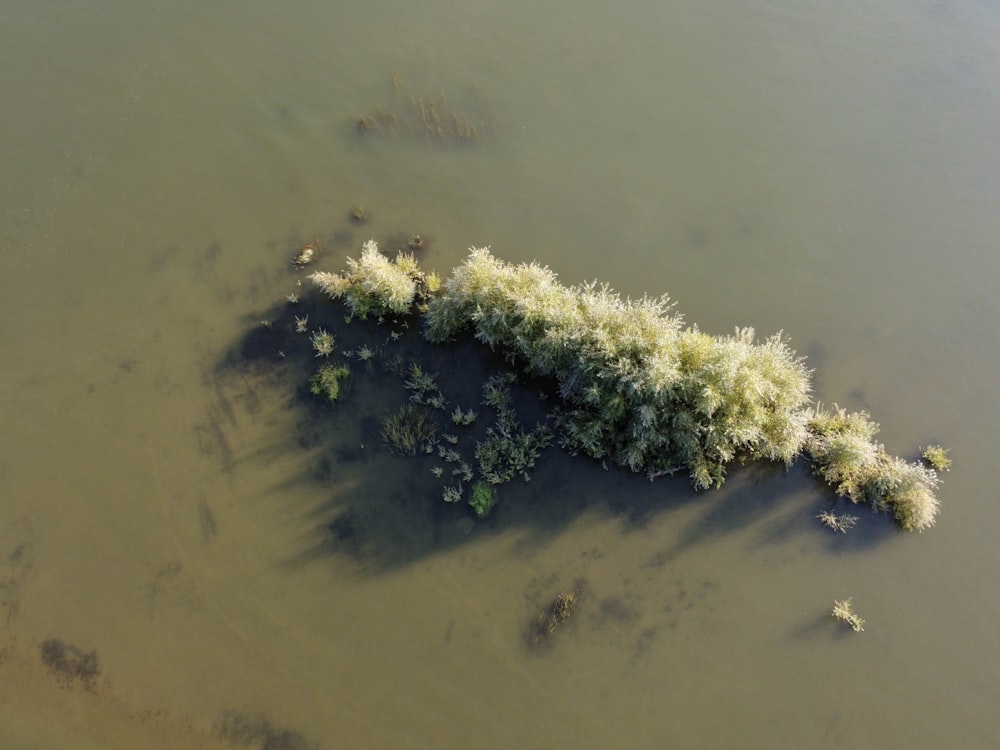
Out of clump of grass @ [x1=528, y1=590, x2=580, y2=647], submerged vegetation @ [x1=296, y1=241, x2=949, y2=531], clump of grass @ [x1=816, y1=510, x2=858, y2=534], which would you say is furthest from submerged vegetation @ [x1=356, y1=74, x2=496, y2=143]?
clump of grass @ [x1=816, y1=510, x2=858, y2=534]

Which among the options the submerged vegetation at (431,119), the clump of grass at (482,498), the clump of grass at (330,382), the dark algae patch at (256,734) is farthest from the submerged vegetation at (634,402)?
the dark algae patch at (256,734)

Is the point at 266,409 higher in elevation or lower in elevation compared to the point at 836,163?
lower

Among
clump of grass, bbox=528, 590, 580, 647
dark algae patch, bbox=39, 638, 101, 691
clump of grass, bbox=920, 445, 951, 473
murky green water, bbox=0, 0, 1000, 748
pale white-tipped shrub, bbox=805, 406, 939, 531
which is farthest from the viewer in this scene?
clump of grass, bbox=920, 445, 951, 473

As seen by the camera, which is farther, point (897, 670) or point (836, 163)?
point (836, 163)

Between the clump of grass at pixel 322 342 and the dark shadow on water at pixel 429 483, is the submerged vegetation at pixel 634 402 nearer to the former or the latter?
the dark shadow on water at pixel 429 483

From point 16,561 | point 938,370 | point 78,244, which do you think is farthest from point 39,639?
point 938,370

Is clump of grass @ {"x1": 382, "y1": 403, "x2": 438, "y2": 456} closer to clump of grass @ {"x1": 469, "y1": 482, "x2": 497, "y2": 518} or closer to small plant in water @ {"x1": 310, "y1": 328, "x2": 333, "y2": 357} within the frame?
clump of grass @ {"x1": 469, "y1": 482, "x2": 497, "y2": 518}

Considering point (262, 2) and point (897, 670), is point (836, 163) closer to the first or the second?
point (897, 670)

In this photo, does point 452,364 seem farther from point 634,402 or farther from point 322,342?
point 634,402
